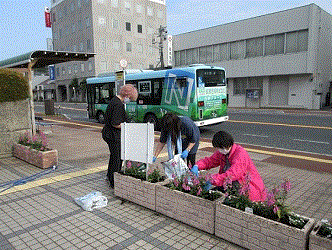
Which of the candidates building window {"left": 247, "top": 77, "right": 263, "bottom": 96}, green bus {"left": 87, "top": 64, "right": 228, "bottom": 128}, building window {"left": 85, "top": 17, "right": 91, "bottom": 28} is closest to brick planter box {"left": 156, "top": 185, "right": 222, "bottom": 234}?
green bus {"left": 87, "top": 64, "right": 228, "bottom": 128}

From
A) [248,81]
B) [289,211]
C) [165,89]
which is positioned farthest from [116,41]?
[289,211]

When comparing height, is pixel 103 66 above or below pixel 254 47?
above

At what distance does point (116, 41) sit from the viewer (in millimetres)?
48875

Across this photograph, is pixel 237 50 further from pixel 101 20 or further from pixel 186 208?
pixel 186 208

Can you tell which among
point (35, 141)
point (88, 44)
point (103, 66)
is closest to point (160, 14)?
point (88, 44)

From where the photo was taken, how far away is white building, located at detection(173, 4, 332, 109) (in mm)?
24516

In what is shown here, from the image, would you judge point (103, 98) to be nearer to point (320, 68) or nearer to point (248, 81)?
point (248, 81)

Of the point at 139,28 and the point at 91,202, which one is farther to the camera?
the point at 139,28

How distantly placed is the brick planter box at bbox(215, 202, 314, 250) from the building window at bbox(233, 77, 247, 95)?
27943mm

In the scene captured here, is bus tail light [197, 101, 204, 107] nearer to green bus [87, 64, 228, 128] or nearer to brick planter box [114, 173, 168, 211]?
green bus [87, 64, 228, 128]

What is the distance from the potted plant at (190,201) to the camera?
3410 mm

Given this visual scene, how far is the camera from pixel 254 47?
2814 centimetres

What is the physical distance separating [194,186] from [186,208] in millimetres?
301

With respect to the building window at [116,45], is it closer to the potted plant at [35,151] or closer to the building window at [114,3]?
the building window at [114,3]
